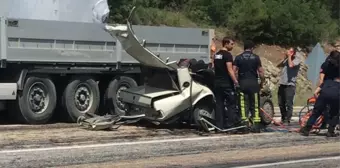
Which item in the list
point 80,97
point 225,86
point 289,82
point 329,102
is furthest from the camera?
point 289,82

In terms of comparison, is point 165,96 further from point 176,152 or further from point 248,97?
point 176,152

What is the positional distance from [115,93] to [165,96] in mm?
1888

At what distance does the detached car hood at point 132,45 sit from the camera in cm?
1131

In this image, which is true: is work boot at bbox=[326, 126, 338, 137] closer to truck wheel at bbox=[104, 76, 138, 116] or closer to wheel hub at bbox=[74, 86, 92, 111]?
truck wheel at bbox=[104, 76, 138, 116]

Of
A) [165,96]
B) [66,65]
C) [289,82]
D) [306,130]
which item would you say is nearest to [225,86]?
[165,96]

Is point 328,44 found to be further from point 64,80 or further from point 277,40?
point 64,80

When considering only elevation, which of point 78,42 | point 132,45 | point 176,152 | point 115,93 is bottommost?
point 176,152

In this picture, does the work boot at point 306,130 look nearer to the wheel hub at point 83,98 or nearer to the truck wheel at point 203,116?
the truck wheel at point 203,116

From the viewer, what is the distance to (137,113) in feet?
40.4

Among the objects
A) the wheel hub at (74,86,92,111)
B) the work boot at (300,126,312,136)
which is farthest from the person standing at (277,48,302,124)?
the wheel hub at (74,86,92,111)

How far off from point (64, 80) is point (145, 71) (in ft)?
5.47

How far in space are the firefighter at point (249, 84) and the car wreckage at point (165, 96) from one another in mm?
588

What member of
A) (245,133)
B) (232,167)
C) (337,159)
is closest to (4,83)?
(245,133)

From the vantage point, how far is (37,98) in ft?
41.0
